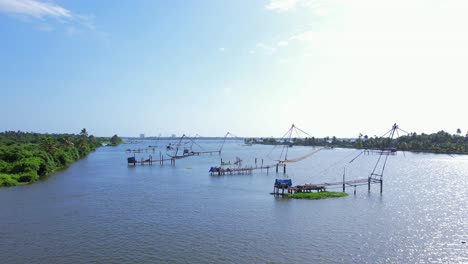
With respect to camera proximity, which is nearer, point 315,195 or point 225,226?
point 225,226

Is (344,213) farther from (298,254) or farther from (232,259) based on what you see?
(232,259)

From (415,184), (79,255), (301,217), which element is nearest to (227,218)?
(301,217)

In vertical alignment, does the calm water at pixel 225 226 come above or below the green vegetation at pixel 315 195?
below

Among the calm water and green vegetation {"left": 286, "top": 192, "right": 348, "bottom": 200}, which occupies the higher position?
green vegetation {"left": 286, "top": 192, "right": 348, "bottom": 200}

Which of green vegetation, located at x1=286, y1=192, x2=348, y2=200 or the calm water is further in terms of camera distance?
green vegetation, located at x1=286, y1=192, x2=348, y2=200

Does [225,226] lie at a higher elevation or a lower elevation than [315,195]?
lower

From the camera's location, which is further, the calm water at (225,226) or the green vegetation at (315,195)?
the green vegetation at (315,195)

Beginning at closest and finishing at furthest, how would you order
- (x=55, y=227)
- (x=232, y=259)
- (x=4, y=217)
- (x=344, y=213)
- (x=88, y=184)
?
(x=232, y=259), (x=55, y=227), (x=4, y=217), (x=344, y=213), (x=88, y=184)

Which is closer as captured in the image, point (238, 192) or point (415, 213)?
point (415, 213)
